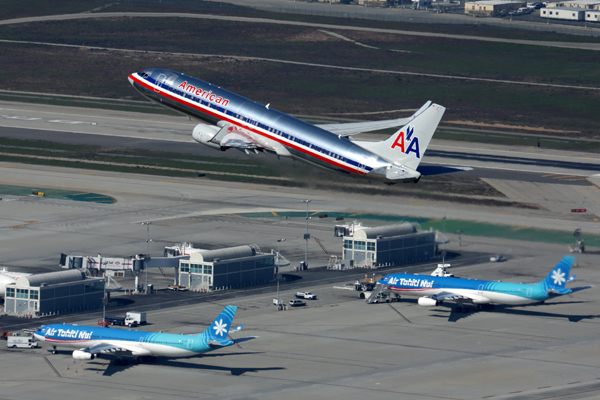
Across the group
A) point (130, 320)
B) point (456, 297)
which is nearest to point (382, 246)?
point (456, 297)

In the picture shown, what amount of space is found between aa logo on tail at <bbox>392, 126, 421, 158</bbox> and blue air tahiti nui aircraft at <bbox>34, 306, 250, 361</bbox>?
27.5 m

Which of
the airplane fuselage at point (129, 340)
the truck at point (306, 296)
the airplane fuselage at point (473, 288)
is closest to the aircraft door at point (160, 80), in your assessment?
the truck at point (306, 296)

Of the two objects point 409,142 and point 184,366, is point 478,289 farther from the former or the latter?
point 184,366

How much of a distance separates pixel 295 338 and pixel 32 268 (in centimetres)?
4768

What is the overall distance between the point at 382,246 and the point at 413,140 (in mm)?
42143

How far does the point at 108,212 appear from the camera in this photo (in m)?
188

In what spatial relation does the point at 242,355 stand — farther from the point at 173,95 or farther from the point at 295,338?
the point at 173,95

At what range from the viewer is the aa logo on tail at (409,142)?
12175 centimetres

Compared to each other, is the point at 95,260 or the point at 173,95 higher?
the point at 173,95

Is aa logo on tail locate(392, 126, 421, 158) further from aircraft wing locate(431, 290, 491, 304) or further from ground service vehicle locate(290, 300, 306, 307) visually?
ground service vehicle locate(290, 300, 306, 307)

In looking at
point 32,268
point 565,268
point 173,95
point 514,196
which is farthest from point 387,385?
point 514,196

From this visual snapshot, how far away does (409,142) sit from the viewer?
400 ft

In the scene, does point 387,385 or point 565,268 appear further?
point 565,268

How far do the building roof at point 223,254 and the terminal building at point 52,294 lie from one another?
1436 cm
